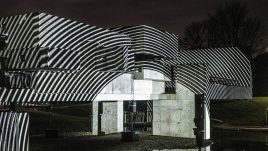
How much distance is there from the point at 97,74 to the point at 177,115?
23.8 feet

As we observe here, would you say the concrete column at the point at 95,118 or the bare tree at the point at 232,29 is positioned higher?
the bare tree at the point at 232,29

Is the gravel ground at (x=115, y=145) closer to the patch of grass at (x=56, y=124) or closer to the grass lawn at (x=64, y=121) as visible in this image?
the grass lawn at (x=64, y=121)

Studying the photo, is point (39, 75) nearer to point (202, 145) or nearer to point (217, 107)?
point (202, 145)

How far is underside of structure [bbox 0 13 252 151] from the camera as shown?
17719mm

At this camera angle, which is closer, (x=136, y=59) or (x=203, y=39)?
(x=136, y=59)

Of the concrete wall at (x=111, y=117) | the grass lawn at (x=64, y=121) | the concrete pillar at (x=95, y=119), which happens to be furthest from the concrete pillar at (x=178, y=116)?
the grass lawn at (x=64, y=121)

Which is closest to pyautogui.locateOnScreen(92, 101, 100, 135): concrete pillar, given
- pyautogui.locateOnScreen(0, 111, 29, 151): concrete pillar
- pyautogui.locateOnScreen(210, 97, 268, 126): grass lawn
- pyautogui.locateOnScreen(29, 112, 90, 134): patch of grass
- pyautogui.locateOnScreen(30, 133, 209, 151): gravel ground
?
pyautogui.locateOnScreen(30, 133, 209, 151): gravel ground

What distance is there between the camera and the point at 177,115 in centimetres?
2583

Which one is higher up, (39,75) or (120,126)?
(39,75)

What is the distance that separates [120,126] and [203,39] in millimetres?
38468

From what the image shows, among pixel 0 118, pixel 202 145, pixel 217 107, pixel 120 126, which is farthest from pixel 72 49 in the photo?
pixel 217 107

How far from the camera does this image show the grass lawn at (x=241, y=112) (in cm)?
3950

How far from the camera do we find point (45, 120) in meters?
42.3

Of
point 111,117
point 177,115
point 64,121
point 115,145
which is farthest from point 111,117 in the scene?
point 64,121
